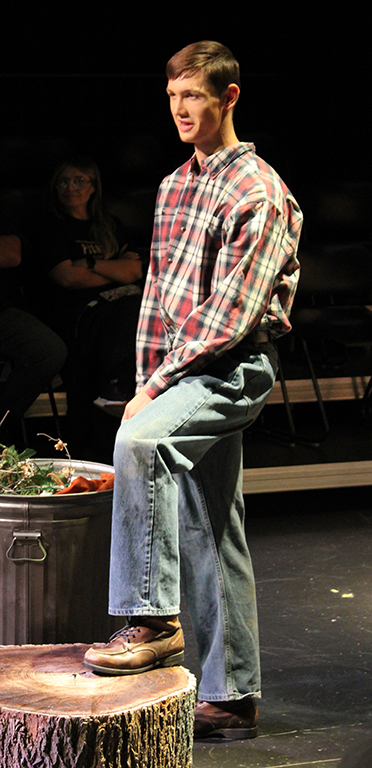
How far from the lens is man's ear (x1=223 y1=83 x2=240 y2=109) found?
220 cm

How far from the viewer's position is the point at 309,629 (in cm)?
305

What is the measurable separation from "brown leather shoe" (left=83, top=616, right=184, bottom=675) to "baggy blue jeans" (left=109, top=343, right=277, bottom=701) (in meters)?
0.05

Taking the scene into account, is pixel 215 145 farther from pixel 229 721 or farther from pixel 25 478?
pixel 229 721

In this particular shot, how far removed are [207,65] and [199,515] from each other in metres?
1.01

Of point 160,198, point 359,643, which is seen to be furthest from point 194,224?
point 359,643

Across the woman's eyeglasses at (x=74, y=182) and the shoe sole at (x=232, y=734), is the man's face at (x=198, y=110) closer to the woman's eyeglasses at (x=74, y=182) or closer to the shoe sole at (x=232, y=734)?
the shoe sole at (x=232, y=734)

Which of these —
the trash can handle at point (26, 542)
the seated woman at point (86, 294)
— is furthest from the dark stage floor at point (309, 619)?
the trash can handle at point (26, 542)

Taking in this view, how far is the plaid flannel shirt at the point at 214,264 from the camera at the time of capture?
212 centimetres

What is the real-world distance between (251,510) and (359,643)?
1.37 m

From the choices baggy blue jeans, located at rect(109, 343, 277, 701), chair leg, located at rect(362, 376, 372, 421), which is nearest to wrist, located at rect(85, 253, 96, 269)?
chair leg, located at rect(362, 376, 372, 421)

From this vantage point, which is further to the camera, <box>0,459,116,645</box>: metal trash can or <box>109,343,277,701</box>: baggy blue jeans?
<box>0,459,116,645</box>: metal trash can

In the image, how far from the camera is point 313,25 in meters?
6.17

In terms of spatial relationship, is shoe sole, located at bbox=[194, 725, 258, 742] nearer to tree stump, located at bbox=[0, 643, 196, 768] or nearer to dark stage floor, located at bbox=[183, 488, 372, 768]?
dark stage floor, located at bbox=[183, 488, 372, 768]

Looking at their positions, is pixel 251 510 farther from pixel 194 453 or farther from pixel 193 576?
pixel 194 453
